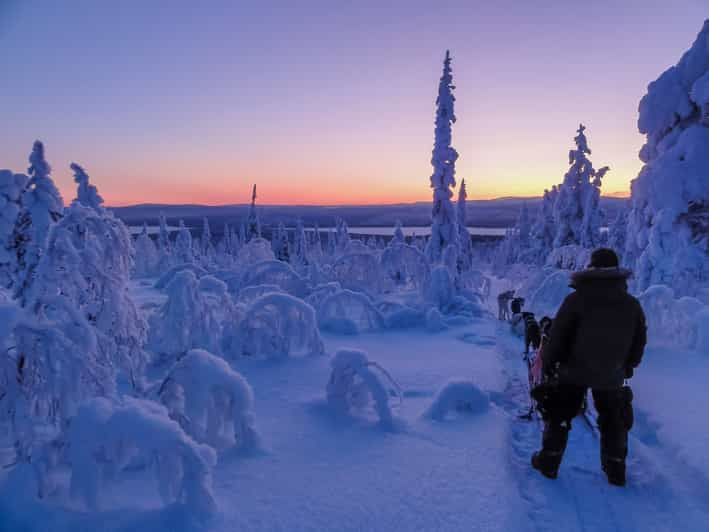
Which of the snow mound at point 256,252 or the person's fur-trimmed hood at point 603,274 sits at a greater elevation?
the person's fur-trimmed hood at point 603,274

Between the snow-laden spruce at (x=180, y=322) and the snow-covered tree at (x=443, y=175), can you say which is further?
the snow-covered tree at (x=443, y=175)

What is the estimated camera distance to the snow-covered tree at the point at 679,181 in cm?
1250

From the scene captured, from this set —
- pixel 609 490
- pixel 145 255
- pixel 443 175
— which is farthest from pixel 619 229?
pixel 145 255

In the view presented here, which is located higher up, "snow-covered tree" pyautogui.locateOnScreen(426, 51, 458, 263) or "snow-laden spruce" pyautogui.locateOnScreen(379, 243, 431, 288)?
"snow-covered tree" pyautogui.locateOnScreen(426, 51, 458, 263)

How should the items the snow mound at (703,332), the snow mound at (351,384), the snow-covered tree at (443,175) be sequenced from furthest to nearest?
the snow-covered tree at (443,175) → the snow mound at (703,332) → the snow mound at (351,384)

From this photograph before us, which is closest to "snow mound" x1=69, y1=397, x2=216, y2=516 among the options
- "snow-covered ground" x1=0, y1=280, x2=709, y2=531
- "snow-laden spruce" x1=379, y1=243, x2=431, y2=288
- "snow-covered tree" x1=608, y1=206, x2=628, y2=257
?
"snow-covered ground" x1=0, y1=280, x2=709, y2=531

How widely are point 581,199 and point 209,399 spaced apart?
101 feet

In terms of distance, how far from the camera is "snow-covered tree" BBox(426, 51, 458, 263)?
19984mm

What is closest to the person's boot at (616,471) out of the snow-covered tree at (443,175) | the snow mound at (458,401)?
the snow mound at (458,401)

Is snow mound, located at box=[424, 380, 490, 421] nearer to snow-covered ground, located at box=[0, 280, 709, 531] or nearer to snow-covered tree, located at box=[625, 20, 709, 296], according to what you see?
snow-covered ground, located at box=[0, 280, 709, 531]

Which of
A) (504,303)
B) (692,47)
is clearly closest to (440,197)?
(504,303)

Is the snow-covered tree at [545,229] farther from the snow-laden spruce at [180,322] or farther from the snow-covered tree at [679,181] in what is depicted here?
the snow-laden spruce at [180,322]

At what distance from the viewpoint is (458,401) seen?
18.0 feet

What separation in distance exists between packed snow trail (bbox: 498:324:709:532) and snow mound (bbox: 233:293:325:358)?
468 cm
